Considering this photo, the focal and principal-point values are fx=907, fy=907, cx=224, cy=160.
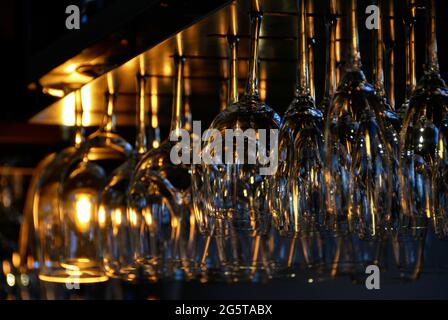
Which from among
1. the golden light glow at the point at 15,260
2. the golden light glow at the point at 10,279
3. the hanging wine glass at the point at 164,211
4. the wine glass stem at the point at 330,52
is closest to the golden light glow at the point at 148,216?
the hanging wine glass at the point at 164,211

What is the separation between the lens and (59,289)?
2.46 meters

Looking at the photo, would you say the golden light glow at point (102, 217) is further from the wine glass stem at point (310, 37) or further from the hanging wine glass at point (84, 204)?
the wine glass stem at point (310, 37)

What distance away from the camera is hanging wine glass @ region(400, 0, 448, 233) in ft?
2.57

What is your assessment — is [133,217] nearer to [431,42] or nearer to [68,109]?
[68,109]

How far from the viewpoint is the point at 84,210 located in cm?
154

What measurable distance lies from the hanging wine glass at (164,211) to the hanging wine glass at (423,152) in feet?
1.42

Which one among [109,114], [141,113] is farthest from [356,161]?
[109,114]

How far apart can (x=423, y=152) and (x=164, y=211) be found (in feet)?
1.67

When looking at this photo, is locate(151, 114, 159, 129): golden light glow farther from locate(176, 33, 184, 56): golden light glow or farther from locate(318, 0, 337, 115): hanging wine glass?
locate(318, 0, 337, 115): hanging wine glass

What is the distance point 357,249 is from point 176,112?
11.9 inches

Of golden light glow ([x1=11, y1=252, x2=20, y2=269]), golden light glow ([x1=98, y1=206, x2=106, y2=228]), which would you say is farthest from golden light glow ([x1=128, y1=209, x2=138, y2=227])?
golden light glow ([x1=11, y1=252, x2=20, y2=269])

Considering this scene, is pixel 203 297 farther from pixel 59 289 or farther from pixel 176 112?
pixel 176 112

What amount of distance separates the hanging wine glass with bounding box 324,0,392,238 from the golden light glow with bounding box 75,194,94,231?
774 millimetres
